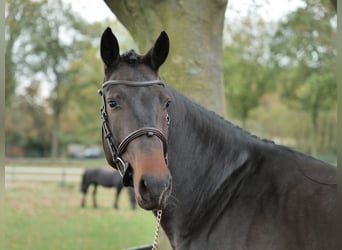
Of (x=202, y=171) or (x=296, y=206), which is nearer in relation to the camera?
(x=296, y=206)

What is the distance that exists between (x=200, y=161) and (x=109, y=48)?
95cm

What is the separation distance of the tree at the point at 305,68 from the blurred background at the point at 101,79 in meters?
0.07

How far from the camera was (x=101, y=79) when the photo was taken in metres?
27.2

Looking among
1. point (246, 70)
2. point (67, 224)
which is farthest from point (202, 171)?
point (246, 70)

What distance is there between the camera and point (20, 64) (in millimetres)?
26078

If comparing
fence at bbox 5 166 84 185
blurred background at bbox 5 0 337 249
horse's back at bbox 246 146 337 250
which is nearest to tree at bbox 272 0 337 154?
blurred background at bbox 5 0 337 249

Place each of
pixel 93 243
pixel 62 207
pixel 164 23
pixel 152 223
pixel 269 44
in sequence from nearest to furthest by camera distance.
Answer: pixel 164 23 → pixel 93 243 → pixel 152 223 → pixel 62 207 → pixel 269 44

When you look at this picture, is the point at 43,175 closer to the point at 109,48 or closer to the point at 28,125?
the point at 28,125

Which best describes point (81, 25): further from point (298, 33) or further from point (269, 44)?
point (298, 33)

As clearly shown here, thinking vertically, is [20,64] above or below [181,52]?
below

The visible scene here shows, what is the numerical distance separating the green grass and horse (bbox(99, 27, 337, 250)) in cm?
Result: 366

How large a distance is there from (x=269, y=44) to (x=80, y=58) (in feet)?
38.7

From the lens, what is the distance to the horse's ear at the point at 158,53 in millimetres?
2758

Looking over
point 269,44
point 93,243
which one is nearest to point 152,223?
point 93,243
